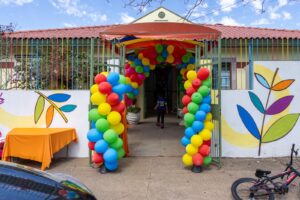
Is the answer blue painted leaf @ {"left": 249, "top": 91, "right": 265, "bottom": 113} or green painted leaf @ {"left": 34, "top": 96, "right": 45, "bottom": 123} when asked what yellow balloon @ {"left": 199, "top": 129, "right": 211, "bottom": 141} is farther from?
green painted leaf @ {"left": 34, "top": 96, "right": 45, "bottom": 123}

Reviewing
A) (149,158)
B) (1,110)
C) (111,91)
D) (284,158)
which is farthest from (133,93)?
(284,158)

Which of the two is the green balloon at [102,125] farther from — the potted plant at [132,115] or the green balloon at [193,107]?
the potted plant at [132,115]

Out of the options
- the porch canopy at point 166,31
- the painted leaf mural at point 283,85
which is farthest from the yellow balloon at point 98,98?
the painted leaf mural at point 283,85

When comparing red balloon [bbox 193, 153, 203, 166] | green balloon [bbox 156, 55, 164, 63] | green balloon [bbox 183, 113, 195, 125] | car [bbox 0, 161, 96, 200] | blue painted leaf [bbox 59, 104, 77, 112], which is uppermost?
green balloon [bbox 156, 55, 164, 63]

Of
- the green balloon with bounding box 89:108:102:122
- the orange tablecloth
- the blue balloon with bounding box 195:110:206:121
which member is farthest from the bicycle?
the orange tablecloth

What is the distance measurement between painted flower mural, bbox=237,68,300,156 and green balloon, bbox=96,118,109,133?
3.10 m

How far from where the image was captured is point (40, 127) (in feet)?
21.6

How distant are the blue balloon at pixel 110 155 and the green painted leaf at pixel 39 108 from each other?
217 cm

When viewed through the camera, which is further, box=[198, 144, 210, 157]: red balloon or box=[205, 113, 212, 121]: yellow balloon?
box=[205, 113, 212, 121]: yellow balloon

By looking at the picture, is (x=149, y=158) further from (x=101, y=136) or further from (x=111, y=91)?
(x=111, y=91)

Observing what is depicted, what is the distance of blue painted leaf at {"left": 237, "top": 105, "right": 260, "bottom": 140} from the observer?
6.63 m

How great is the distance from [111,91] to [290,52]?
5.42m

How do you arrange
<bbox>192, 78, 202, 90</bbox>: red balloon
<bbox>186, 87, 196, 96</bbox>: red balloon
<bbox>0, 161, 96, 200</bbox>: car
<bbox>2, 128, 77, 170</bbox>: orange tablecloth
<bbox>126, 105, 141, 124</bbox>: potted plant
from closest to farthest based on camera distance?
<bbox>0, 161, 96, 200</bbox>: car < <bbox>192, 78, 202, 90</bbox>: red balloon < <bbox>186, 87, 196, 96</bbox>: red balloon < <bbox>2, 128, 77, 170</bbox>: orange tablecloth < <bbox>126, 105, 141, 124</bbox>: potted plant

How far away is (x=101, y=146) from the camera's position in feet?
17.4
